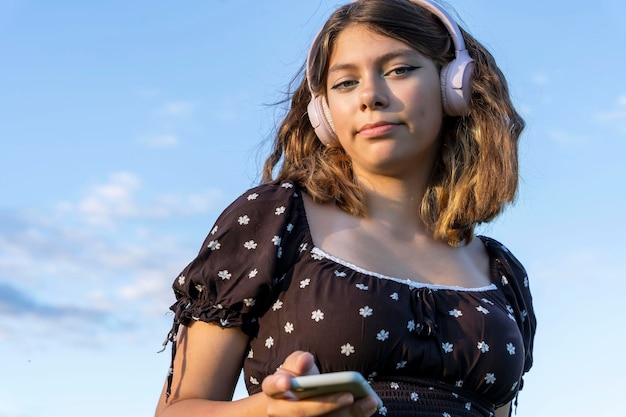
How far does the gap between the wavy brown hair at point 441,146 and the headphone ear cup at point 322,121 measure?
0.05 metres

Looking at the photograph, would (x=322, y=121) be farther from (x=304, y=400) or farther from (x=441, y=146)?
(x=304, y=400)

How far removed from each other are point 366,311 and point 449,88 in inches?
39.5

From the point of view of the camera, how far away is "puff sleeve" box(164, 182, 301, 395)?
302cm

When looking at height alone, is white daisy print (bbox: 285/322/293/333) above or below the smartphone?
above

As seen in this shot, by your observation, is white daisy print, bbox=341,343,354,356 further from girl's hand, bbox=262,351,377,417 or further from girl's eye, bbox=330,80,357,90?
girl's eye, bbox=330,80,357,90

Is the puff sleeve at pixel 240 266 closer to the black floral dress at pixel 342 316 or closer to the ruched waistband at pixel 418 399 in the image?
the black floral dress at pixel 342 316

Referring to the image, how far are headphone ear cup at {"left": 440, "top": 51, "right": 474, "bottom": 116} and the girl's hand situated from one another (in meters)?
1.50

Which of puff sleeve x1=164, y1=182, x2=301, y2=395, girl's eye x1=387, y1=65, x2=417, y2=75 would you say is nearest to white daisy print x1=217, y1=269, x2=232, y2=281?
puff sleeve x1=164, y1=182, x2=301, y2=395

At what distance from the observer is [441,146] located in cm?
368

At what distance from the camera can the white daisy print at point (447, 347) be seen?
300cm

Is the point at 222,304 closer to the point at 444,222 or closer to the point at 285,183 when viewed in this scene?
the point at 285,183

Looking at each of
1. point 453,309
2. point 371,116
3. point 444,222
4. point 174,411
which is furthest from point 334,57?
point 174,411

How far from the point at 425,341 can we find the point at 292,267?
19.6 inches

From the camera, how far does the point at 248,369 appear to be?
3053 mm
